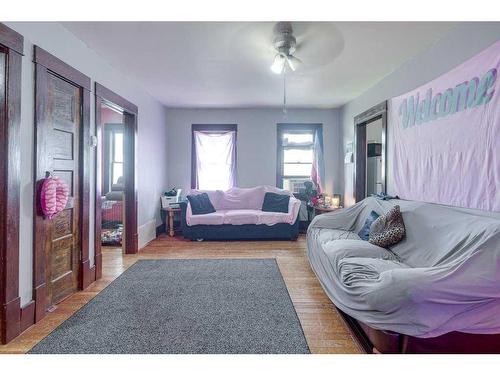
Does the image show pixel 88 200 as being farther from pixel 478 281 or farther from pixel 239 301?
pixel 478 281

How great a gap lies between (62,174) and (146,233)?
2.30 metres

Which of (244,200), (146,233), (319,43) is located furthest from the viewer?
(244,200)

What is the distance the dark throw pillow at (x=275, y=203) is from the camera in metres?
5.26

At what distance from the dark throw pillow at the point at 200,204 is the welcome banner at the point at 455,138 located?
3202 millimetres

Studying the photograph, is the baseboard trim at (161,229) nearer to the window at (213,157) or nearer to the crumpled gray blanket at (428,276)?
the window at (213,157)

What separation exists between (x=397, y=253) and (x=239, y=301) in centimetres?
148

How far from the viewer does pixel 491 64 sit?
1.98m

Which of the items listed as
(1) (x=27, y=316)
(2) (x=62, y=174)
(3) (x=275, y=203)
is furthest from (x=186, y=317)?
(3) (x=275, y=203)

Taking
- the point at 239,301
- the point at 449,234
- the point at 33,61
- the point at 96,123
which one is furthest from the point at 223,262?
the point at 33,61

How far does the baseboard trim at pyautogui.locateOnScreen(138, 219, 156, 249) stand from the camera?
4499 mm

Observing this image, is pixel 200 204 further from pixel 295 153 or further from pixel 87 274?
pixel 87 274

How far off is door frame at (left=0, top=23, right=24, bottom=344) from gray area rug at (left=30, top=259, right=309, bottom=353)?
12.4 inches

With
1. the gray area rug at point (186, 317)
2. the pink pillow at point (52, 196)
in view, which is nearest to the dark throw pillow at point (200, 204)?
the gray area rug at point (186, 317)

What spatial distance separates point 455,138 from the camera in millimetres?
2338
